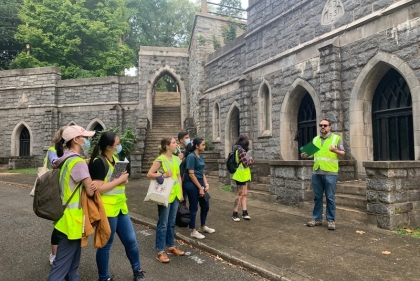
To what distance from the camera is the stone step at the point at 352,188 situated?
636 centimetres

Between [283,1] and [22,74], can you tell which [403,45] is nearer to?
[283,1]

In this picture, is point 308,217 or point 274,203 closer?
point 308,217

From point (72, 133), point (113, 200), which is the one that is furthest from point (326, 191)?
point (72, 133)

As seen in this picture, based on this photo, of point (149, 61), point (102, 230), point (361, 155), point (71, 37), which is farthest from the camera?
point (71, 37)

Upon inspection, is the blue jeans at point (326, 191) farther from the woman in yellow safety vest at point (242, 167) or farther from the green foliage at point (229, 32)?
the green foliage at point (229, 32)

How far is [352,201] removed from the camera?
6.06 m

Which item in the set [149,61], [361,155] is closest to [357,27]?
[361,155]

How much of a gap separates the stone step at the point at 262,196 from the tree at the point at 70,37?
18.8m

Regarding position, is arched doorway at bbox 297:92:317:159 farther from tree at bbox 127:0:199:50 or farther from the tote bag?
tree at bbox 127:0:199:50

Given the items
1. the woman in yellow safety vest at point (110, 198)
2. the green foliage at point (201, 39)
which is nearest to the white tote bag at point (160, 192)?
the woman in yellow safety vest at point (110, 198)

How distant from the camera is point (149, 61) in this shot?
19.1m

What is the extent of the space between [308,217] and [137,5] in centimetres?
3399

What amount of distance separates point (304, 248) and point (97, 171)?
3.01m

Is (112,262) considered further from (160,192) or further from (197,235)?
(197,235)
